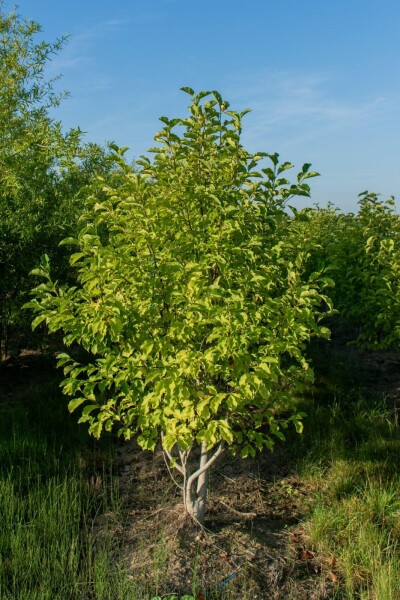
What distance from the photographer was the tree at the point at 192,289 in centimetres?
374

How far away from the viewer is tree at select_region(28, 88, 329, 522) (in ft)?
12.3

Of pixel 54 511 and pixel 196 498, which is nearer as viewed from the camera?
pixel 54 511

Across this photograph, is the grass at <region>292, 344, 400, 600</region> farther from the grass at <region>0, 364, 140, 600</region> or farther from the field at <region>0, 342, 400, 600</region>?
the grass at <region>0, 364, 140, 600</region>

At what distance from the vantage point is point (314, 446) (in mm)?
6027

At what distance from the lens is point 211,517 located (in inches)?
193

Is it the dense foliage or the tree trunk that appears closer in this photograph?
the tree trunk

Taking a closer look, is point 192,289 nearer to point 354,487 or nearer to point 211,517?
point 211,517

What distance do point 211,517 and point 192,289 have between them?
7.11 ft

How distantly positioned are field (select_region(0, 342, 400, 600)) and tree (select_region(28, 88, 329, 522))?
33.0 inches

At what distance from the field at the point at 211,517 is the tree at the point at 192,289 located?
2.75ft

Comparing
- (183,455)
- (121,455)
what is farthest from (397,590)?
(121,455)

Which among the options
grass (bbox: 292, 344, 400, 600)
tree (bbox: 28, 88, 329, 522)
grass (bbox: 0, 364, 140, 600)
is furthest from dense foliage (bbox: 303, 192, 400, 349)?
grass (bbox: 0, 364, 140, 600)

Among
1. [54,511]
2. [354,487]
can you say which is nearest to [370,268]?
[354,487]

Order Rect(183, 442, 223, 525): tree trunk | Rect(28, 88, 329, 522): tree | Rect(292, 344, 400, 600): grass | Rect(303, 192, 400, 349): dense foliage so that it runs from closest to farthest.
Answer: Rect(28, 88, 329, 522): tree → Rect(292, 344, 400, 600): grass → Rect(183, 442, 223, 525): tree trunk → Rect(303, 192, 400, 349): dense foliage
